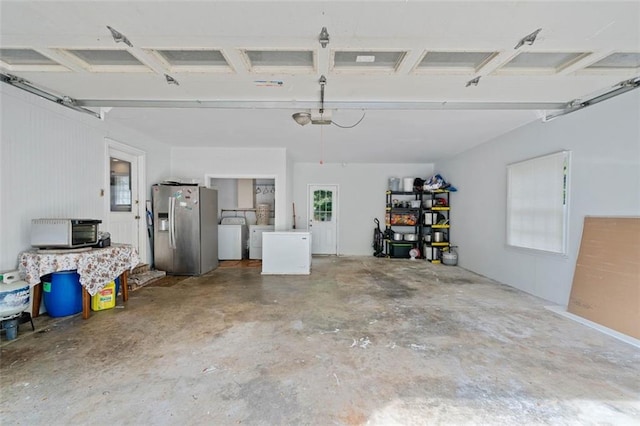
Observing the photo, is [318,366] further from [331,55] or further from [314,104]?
[314,104]

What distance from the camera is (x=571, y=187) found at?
3.38m

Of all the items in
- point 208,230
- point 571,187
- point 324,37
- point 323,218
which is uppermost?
point 324,37

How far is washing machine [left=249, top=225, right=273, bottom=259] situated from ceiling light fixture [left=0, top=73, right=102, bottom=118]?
12.8 feet

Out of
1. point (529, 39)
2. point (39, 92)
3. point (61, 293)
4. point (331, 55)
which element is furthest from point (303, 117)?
point (61, 293)

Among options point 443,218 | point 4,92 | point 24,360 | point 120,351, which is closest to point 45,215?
point 4,92

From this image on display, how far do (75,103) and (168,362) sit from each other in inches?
129

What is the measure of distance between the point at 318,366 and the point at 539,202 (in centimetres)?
395

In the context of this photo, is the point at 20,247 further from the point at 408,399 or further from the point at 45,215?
the point at 408,399

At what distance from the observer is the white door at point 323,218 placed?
755cm

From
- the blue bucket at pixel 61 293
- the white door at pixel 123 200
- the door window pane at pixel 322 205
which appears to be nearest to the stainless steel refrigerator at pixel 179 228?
the white door at pixel 123 200

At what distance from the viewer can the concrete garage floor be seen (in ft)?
5.44

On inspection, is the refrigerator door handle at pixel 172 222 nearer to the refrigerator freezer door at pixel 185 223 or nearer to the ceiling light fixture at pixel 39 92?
the refrigerator freezer door at pixel 185 223

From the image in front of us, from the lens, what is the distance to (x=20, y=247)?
2.88 m

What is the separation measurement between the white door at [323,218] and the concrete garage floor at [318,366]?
3947mm
